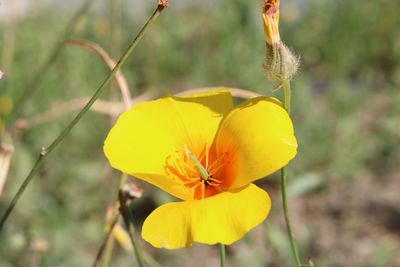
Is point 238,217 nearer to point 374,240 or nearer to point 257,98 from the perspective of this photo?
point 257,98

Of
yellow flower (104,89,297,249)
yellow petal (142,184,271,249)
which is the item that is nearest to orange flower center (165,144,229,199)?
yellow flower (104,89,297,249)

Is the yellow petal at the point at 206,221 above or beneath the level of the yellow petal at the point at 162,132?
beneath

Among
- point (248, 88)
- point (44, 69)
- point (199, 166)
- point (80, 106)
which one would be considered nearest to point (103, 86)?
point (199, 166)

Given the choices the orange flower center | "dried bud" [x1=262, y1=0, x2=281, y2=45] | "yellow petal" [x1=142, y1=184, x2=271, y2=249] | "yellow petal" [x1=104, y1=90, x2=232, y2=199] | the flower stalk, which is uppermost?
"dried bud" [x1=262, y1=0, x2=281, y2=45]

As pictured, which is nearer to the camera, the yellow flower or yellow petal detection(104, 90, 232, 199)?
the yellow flower

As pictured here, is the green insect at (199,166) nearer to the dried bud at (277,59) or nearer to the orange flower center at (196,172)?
the orange flower center at (196,172)

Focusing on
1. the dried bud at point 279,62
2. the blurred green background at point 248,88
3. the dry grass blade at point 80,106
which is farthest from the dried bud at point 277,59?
the blurred green background at point 248,88

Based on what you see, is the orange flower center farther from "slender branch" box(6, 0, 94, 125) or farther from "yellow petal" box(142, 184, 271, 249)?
"slender branch" box(6, 0, 94, 125)

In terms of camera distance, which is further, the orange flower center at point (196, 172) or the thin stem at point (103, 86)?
the orange flower center at point (196, 172)
